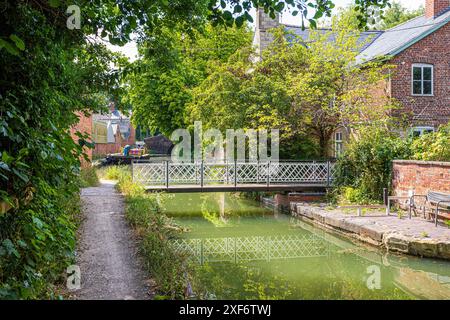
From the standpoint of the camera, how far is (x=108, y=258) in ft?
24.4

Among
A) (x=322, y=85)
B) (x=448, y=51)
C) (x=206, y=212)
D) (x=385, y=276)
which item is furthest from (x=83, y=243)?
Result: (x=448, y=51)

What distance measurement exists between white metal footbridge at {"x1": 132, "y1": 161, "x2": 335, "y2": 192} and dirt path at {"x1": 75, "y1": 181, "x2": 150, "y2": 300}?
5655mm

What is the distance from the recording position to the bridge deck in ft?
55.1

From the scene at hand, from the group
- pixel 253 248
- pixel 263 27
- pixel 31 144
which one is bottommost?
pixel 253 248

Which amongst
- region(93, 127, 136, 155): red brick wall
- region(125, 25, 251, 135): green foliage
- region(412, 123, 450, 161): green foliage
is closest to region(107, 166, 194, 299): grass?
region(412, 123, 450, 161): green foliage

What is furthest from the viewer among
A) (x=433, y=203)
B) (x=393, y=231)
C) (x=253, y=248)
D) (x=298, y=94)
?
(x=298, y=94)

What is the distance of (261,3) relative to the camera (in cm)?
480

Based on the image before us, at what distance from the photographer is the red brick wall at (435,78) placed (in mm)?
20672

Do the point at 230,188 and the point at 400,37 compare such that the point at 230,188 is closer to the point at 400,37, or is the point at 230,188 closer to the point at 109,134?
the point at 400,37

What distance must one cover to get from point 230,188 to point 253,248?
5250mm

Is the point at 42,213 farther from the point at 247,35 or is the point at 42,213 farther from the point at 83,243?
the point at 247,35

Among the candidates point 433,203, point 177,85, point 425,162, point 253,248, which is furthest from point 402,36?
point 253,248

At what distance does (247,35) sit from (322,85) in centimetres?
1495
